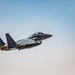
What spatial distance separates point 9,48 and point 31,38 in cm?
1306

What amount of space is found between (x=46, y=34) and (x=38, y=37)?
8.89ft

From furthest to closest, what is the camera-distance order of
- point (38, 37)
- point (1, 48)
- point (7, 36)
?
point (38, 37) < point (1, 48) < point (7, 36)

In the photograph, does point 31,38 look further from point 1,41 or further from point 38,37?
point 1,41

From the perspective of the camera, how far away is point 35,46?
57094 mm

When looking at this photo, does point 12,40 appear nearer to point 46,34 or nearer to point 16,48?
point 16,48

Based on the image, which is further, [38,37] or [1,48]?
[38,37]

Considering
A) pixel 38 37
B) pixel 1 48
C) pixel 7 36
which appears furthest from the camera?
pixel 38 37

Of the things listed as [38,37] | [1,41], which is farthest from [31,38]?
[1,41]

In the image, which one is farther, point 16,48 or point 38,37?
point 38,37

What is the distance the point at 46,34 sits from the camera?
227ft

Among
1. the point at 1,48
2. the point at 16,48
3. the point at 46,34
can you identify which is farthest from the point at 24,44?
the point at 46,34

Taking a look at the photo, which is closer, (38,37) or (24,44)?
(24,44)

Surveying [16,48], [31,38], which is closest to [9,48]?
[16,48]

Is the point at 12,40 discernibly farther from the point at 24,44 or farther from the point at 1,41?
the point at 1,41
